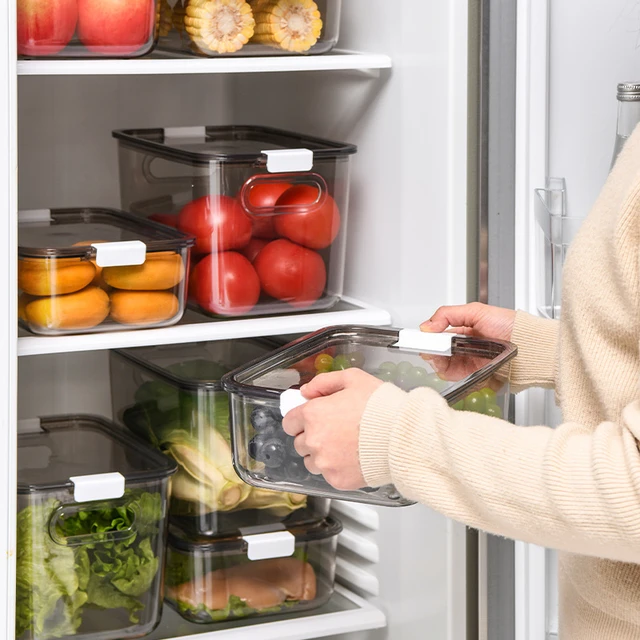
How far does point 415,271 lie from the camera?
1485mm

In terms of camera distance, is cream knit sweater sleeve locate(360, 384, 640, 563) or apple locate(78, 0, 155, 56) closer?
cream knit sweater sleeve locate(360, 384, 640, 563)

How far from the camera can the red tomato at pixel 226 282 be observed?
57.6 inches

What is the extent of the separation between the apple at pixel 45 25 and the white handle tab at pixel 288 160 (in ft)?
1.01

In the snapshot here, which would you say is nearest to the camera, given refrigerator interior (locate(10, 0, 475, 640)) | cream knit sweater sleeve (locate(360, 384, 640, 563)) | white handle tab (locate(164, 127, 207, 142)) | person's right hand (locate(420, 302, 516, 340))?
cream knit sweater sleeve (locate(360, 384, 640, 563))

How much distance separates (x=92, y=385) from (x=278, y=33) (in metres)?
0.74

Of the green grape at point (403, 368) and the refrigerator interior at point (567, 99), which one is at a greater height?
the refrigerator interior at point (567, 99)

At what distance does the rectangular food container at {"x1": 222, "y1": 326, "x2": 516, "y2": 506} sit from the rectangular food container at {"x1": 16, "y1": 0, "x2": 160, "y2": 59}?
18.5 inches

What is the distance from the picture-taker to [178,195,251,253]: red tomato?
145 cm

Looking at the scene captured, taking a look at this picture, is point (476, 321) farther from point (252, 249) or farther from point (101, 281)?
point (101, 281)

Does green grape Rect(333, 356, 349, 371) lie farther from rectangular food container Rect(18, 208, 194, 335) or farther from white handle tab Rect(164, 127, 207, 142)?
white handle tab Rect(164, 127, 207, 142)

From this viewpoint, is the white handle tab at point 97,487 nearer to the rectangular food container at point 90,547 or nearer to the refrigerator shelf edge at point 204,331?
the rectangular food container at point 90,547

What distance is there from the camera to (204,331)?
Result: 1413 mm

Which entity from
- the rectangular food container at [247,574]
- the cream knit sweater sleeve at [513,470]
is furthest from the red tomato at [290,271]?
the cream knit sweater sleeve at [513,470]

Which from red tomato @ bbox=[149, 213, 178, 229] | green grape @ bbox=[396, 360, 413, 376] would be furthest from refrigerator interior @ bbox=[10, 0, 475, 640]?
green grape @ bbox=[396, 360, 413, 376]
